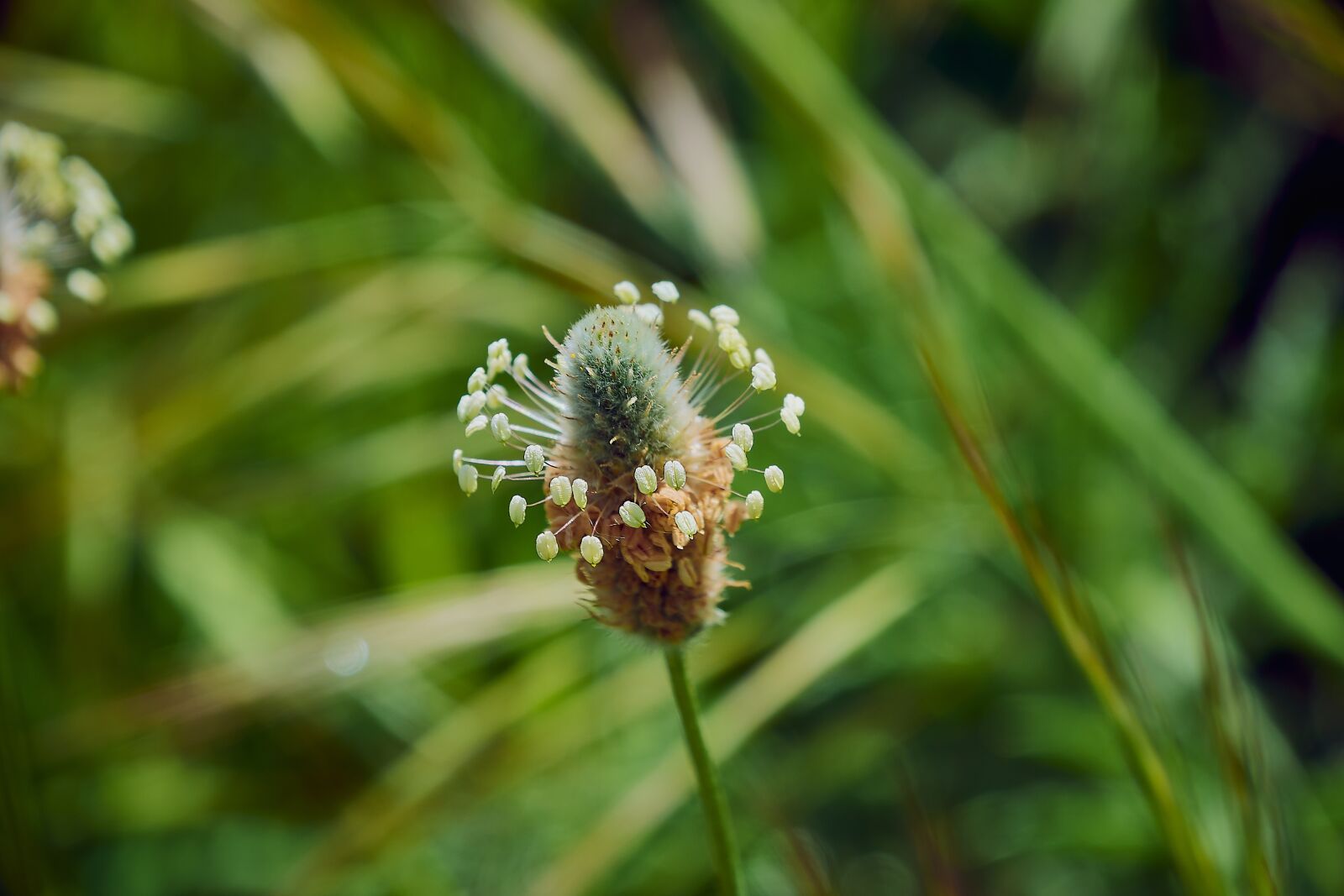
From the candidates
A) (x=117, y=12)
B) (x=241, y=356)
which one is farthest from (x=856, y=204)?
(x=117, y=12)

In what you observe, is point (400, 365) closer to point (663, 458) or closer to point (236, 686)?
point (236, 686)

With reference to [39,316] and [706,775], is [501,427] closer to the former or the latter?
[706,775]

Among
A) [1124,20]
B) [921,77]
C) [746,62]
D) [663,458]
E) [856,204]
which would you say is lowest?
Answer: [663,458]

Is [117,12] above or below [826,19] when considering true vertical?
above

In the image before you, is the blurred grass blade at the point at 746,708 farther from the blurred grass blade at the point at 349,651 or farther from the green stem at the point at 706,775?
the green stem at the point at 706,775

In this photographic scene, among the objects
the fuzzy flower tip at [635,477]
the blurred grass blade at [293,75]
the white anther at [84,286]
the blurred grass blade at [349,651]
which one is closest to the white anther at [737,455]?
the fuzzy flower tip at [635,477]

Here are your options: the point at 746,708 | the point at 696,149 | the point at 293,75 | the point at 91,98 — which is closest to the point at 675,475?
the point at 746,708
